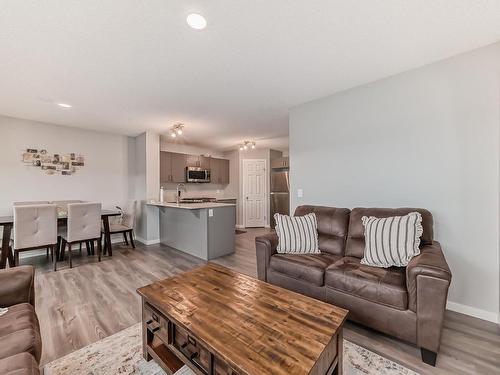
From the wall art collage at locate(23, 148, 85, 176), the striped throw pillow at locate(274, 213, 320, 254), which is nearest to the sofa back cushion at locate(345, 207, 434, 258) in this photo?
the striped throw pillow at locate(274, 213, 320, 254)

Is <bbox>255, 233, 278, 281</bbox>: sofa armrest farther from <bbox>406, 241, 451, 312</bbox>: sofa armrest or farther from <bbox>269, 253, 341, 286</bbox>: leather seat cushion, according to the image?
<bbox>406, 241, 451, 312</bbox>: sofa armrest

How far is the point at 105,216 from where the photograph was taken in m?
3.93

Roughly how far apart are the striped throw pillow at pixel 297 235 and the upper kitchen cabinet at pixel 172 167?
3719mm

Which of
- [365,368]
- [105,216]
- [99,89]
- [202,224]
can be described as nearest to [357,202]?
[365,368]

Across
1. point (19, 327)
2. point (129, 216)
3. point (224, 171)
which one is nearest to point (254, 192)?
point (224, 171)

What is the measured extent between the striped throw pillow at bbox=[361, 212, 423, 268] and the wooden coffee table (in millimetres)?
913

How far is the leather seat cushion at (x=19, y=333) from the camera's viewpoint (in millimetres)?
1038

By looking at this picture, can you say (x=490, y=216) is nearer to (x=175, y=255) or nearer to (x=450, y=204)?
(x=450, y=204)

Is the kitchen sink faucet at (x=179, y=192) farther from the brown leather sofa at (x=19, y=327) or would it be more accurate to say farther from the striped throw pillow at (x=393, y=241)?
the striped throw pillow at (x=393, y=241)

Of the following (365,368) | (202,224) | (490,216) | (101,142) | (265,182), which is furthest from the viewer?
(265,182)

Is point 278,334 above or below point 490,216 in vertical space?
below

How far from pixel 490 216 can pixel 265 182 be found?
16.9 feet

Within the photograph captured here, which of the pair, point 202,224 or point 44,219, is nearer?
point 44,219

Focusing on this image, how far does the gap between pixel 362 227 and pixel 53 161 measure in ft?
17.5
